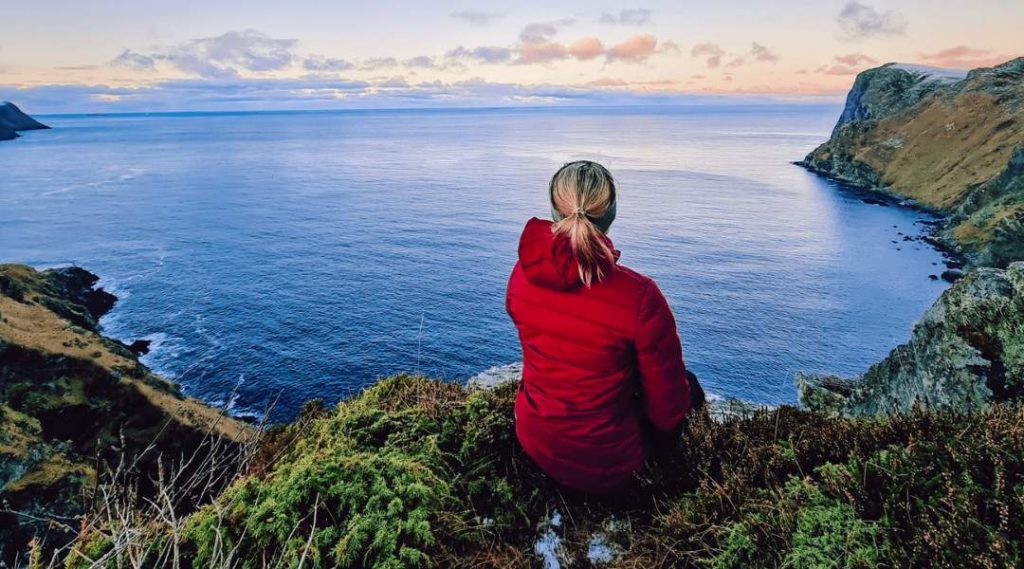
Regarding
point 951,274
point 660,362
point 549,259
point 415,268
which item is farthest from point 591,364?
point 951,274

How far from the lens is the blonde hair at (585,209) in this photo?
13.1 ft

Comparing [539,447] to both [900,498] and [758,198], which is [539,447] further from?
[758,198]

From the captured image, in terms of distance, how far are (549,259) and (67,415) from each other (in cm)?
4586

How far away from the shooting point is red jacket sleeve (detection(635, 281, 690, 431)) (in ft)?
13.4

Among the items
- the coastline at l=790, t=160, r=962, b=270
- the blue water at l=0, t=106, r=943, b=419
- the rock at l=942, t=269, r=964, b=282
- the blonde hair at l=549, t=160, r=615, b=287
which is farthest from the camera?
the coastline at l=790, t=160, r=962, b=270

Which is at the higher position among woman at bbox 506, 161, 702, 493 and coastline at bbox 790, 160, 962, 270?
woman at bbox 506, 161, 702, 493

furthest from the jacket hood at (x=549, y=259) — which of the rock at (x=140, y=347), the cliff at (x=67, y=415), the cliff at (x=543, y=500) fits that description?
the rock at (x=140, y=347)

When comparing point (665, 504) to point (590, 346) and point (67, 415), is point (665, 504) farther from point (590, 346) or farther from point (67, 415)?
point (67, 415)

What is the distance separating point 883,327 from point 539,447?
6096cm

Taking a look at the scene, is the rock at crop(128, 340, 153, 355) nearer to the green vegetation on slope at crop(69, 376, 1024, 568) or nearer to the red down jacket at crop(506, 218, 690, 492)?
the green vegetation on slope at crop(69, 376, 1024, 568)

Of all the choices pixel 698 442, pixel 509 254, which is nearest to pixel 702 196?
pixel 509 254

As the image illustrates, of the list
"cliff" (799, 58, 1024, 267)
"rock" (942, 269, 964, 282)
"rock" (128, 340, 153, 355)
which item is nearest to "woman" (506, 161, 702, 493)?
"rock" (128, 340, 153, 355)

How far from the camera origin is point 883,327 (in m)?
53.9

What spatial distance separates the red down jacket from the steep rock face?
4.84 meters
